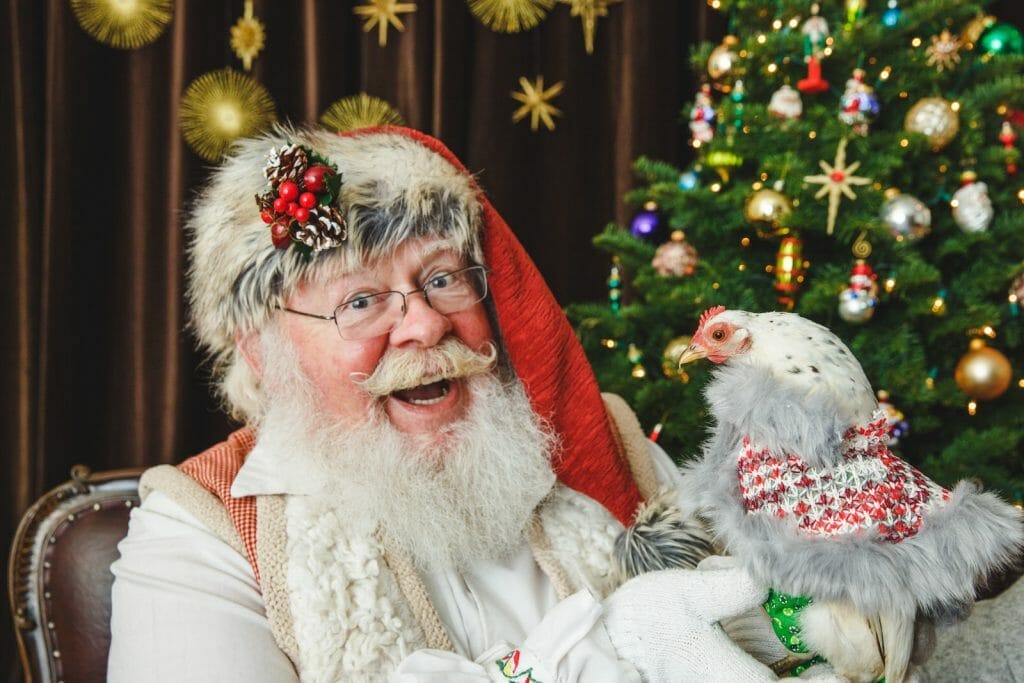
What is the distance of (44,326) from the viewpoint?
7.22ft

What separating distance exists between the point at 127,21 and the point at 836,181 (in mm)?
1956

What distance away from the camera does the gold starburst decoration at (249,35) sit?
2.36 meters

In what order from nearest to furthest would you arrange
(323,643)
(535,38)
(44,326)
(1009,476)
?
(323,643), (1009,476), (44,326), (535,38)

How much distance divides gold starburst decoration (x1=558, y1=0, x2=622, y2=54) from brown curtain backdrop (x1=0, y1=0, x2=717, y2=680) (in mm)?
26

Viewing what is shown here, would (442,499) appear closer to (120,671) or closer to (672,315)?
(120,671)

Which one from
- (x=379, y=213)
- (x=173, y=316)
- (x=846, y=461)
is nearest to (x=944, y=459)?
(x=846, y=461)

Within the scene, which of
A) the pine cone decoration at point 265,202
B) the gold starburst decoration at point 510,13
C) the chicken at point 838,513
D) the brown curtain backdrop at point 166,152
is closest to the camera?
the chicken at point 838,513

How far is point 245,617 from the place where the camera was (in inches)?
48.4

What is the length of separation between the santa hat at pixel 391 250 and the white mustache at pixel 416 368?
0.12 metres

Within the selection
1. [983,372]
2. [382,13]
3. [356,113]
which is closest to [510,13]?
[382,13]

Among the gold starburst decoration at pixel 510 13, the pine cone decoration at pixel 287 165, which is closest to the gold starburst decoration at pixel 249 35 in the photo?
the gold starburst decoration at pixel 510 13

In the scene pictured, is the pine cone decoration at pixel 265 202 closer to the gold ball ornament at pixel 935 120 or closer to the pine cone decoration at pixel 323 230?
the pine cone decoration at pixel 323 230

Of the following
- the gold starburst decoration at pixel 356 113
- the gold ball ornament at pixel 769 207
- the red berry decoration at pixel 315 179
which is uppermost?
the gold starburst decoration at pixel 356 113

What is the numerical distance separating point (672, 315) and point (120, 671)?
1378 millimetres
